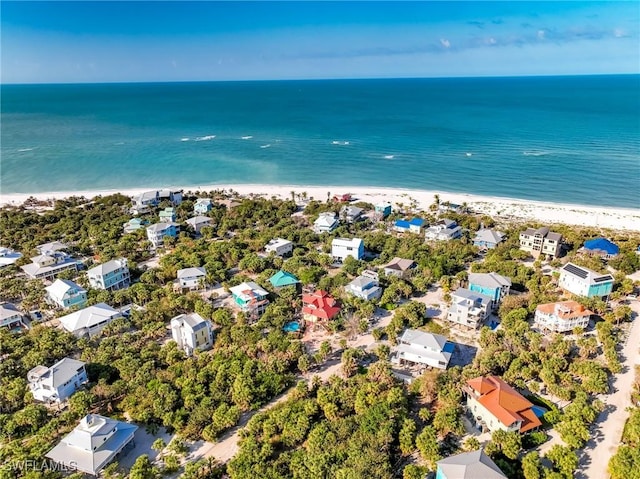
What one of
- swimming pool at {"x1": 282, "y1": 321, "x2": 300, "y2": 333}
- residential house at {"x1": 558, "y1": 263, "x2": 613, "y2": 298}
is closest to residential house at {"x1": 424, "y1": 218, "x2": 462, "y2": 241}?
residential house at {"x1": 558, "y1": 263, "x2": 613, "y2": 298}

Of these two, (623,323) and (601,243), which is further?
(601,243)

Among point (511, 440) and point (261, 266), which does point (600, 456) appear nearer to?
point (511, 440)

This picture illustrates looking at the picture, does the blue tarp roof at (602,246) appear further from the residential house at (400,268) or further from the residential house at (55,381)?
the residential house at (55,381)

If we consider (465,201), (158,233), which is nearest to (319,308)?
(158,233)

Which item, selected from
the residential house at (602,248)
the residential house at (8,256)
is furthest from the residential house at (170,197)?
the residential house at (602,248)

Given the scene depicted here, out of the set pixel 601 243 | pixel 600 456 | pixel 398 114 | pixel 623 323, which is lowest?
pixel 600 456

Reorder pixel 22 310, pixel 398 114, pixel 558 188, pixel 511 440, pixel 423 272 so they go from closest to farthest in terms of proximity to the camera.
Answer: pixel 511 440, pixel 22 310, pixel 423 272, pixel 558 188, pixel 398 114

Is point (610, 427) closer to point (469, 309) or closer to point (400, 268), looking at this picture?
point (469, 309)

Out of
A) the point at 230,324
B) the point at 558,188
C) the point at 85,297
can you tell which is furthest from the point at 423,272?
the point at 558,188
